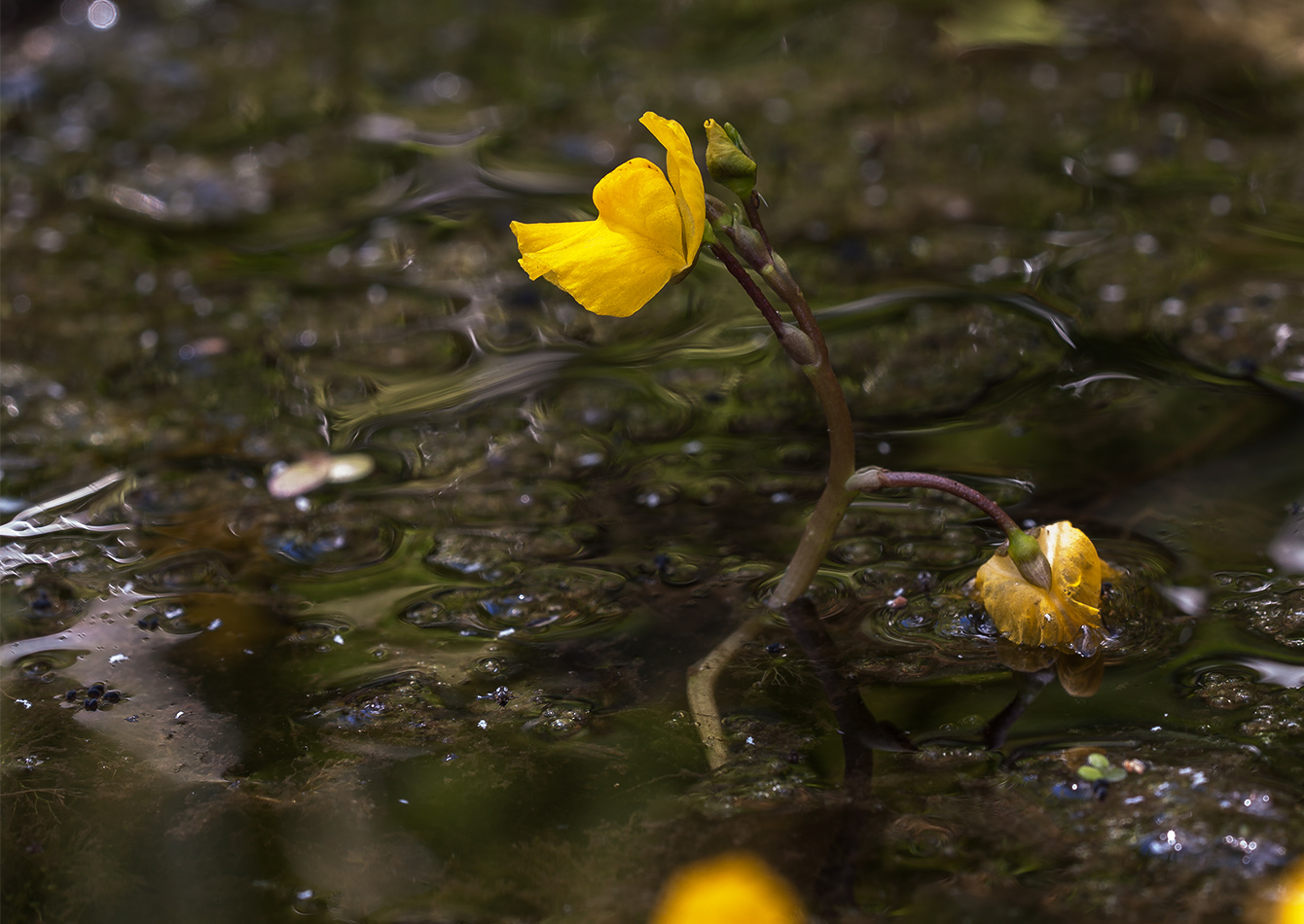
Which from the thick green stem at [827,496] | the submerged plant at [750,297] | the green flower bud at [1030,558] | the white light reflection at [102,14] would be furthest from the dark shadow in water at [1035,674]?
the white light reflection at [102,14]

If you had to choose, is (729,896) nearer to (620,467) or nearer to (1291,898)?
(1291,898)

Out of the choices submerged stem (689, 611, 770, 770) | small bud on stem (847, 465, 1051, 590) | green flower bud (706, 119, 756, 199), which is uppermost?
green flower bud (706, 119, 756, 199)

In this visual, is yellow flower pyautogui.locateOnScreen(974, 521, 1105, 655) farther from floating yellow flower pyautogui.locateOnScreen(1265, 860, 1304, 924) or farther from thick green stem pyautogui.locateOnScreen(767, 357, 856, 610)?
floating yellow flower pyautogui.locateOnScreen(1265, 860, 1304, 924)

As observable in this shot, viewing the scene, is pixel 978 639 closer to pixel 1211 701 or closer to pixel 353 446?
pixel 1211 701

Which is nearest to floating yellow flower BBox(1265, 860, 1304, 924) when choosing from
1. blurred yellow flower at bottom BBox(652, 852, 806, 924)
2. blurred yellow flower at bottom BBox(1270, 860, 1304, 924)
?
blurred yellow flower at bottom BBox(1270, 860, 1304, 924)

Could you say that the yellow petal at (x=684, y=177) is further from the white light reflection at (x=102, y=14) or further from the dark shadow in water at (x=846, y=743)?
the white light reflection at (x=102, y=14)

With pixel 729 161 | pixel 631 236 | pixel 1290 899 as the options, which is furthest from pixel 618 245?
pixel 1290 899
